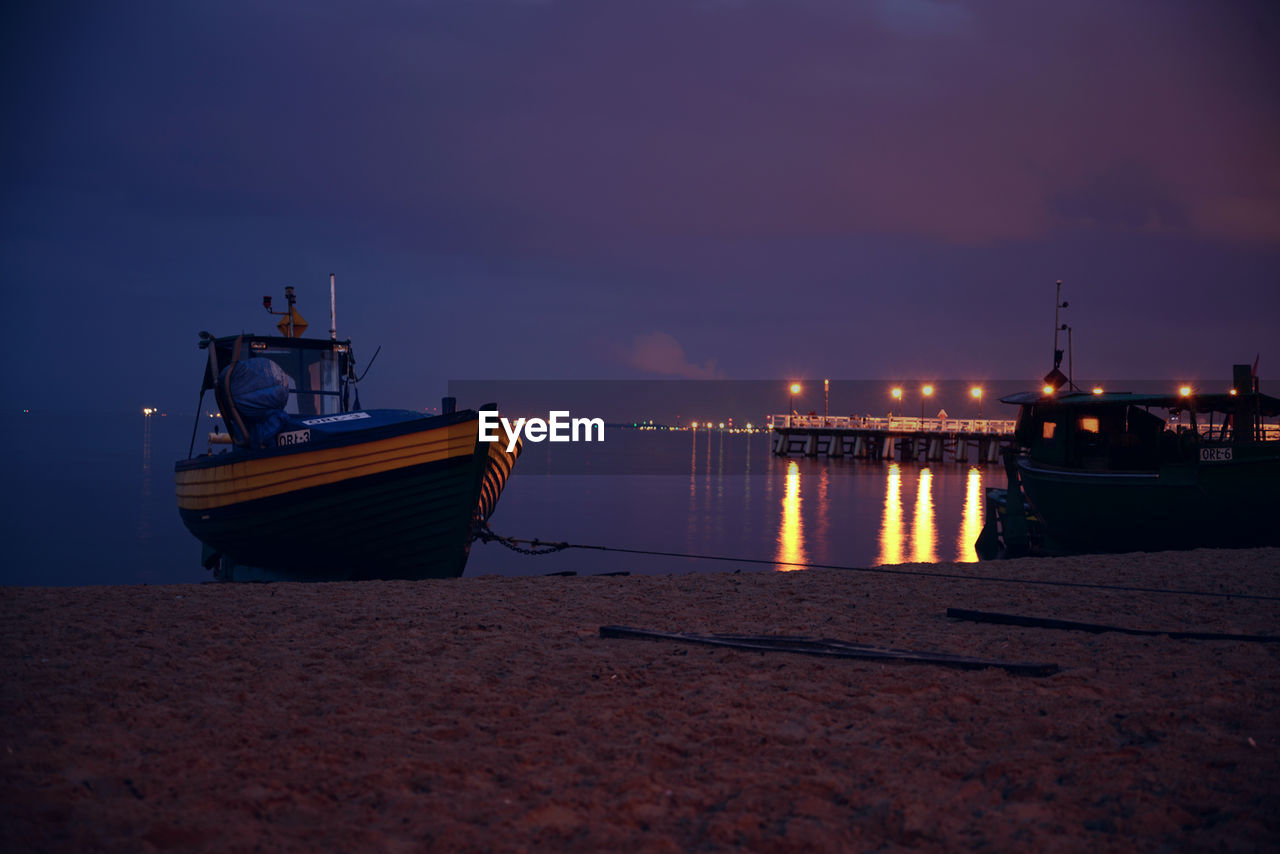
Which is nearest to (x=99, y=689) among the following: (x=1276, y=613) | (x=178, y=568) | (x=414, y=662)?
(x=414, y=662)

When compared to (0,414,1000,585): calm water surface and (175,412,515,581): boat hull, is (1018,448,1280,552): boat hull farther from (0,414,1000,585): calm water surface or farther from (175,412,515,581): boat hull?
(175,412,515,581): boat hull

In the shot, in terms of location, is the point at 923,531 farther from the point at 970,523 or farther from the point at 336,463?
the point at 336,463

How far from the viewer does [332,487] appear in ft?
37.1

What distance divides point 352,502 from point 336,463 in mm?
631

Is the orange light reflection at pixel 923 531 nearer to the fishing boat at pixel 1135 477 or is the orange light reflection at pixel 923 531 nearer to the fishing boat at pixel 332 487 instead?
the fishing boat at pixel 1135 477

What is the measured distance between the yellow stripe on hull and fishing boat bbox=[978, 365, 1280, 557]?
12.2m

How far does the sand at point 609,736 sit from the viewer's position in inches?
134

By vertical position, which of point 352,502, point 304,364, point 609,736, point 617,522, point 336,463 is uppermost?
point 304,364

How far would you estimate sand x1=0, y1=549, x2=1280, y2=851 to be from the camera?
339 centimetres

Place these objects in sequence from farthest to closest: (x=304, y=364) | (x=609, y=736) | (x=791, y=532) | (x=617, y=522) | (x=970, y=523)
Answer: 1. (x=617, y=522)
2. (x=970, y=523)
3. (x=791, y=532)
4. (x=304, y=364)
5. (x=609, y=736)

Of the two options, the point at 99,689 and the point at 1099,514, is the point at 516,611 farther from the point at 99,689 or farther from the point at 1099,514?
the point at 1099,514

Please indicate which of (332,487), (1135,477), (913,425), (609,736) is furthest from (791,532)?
(913,425)

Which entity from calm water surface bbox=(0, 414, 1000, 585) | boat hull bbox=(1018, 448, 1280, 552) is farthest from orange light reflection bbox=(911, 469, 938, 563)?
boat hull bbox=(1018, 448, 1280, 552)

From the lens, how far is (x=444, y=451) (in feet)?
37.9
